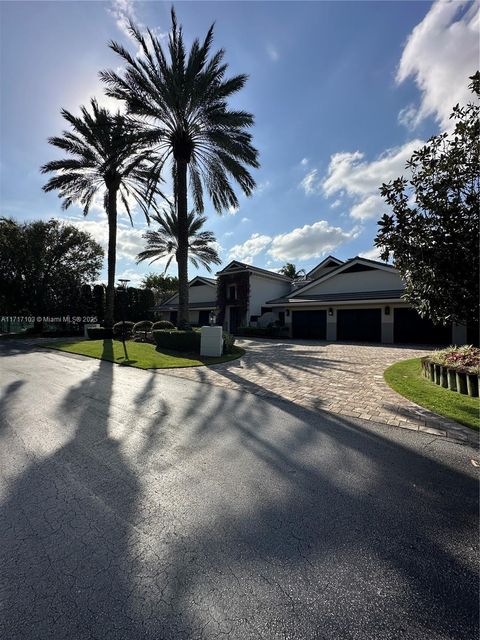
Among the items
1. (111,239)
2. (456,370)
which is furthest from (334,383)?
(111,239)

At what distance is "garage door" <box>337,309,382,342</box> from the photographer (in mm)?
18250

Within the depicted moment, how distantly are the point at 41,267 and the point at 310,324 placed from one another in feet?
74.9

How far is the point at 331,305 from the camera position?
779 inches

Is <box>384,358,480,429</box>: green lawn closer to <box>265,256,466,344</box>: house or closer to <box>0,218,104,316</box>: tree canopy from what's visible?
<box>265,256,466,344</box>: house

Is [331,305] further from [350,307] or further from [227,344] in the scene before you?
[227,344]

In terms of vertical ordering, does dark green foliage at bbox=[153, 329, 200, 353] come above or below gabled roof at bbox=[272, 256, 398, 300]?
below

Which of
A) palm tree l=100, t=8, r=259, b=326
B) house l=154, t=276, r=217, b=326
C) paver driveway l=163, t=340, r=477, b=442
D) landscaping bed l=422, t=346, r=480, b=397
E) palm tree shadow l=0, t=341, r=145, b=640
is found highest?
palm tree l=100, t=8, r=259, b=326

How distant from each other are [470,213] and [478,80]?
2.41m

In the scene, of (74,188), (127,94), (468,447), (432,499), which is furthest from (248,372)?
(74,188)

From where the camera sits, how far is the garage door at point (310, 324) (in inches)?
814

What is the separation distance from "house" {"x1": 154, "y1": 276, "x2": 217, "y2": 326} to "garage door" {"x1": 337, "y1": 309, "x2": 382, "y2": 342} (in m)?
12.7

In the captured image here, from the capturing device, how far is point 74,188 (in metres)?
20.7

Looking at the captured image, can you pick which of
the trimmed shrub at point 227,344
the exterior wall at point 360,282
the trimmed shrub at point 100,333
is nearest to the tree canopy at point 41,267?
the trimmed shrub at point 100,333

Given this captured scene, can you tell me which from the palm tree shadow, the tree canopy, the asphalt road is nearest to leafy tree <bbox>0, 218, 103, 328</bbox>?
the tree canopy
